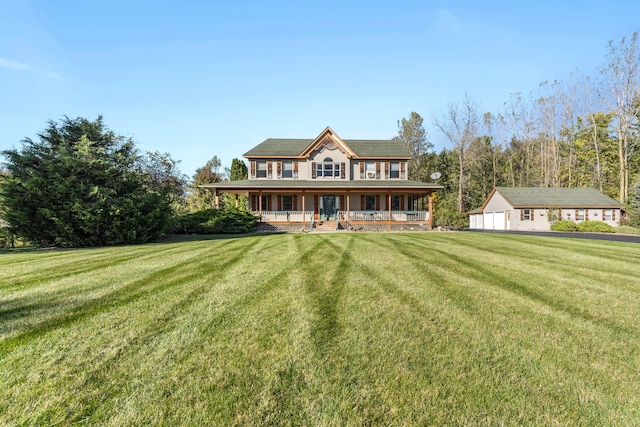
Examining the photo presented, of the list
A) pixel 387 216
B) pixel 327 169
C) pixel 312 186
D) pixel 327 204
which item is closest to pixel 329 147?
pixel 327 169

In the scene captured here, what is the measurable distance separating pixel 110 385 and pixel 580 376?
3.80 meters

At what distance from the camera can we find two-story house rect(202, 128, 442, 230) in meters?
21.5

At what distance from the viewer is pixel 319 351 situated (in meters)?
2.83

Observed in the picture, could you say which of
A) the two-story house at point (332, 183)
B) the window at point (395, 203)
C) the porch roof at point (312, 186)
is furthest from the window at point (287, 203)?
the window at point (395, 203)

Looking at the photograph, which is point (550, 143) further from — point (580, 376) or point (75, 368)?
point (75, 368)

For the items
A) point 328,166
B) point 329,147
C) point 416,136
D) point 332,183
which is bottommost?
point 332,183

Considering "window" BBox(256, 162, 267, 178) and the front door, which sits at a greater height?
"window" BBox(256, 162, 267, 178)

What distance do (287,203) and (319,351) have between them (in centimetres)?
2091

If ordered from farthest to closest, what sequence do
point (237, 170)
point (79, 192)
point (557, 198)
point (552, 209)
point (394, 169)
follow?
1. point (557, 198)
2. point (237, 170)
3. point (552, 209)
4. point (394, 169)
5. point (79, 192)

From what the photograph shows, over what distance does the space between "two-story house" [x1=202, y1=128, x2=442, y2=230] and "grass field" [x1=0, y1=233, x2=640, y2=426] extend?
52.2 ft

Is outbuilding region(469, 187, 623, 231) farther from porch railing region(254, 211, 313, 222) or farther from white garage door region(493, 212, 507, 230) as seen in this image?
porch railing region(254, 211, 313, 222)

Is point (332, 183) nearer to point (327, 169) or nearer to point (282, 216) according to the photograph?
point (327, 169)

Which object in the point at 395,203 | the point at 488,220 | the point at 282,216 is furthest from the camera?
the point at 488,220

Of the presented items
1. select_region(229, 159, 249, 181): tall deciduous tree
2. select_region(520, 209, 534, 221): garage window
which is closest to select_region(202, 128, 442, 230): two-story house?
select_region(229, 159, 249, 181): tall deciduous tree
